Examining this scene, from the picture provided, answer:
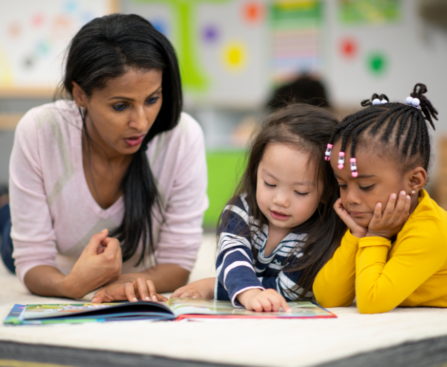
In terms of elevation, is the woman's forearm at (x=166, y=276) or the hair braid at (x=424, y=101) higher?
the hair braid at (x=424, y=101)

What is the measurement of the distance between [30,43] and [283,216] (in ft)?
7.45

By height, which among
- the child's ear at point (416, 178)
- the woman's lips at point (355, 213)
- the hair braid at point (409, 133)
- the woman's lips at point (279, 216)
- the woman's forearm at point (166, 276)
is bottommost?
the woman's forearm at point (166, 276)

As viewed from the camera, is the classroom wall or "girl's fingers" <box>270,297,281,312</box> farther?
the classroom wall

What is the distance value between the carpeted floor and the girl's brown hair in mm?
192

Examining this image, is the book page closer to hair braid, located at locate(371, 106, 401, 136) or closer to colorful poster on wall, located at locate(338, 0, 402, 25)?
hair braid, located at locate(371, 106, 401, 136)

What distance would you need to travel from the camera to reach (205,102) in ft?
11.7

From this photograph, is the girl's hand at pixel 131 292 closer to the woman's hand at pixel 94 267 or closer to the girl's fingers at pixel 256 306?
the woman's hand at pixel 94 267

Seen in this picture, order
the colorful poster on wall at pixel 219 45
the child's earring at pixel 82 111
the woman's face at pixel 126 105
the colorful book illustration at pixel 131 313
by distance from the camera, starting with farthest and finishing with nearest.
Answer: the colorful poster on wall at pixel 219 45, the child's earring at pixel 82 111, the woman's face at pixel 126 105, the colorful book illustration at pixel 131 313

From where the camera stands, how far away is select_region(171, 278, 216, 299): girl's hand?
1101 millimetres

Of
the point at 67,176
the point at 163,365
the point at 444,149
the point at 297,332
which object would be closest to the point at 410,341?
the point at 297,332

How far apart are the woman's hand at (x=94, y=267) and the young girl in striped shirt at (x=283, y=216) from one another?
163 mm

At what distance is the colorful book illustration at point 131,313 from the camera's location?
0.82 metres

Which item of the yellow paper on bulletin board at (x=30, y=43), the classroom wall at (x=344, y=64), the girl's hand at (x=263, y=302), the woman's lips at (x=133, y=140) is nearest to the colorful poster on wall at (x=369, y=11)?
the classroom wall at (x=344, y=64)

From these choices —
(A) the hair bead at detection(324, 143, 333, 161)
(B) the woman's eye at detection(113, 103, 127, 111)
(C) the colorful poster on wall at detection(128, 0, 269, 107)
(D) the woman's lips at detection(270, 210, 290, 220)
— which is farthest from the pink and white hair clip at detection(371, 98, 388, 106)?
(C) the colorful poster on wall at detection(128, 0, 269, 107)
